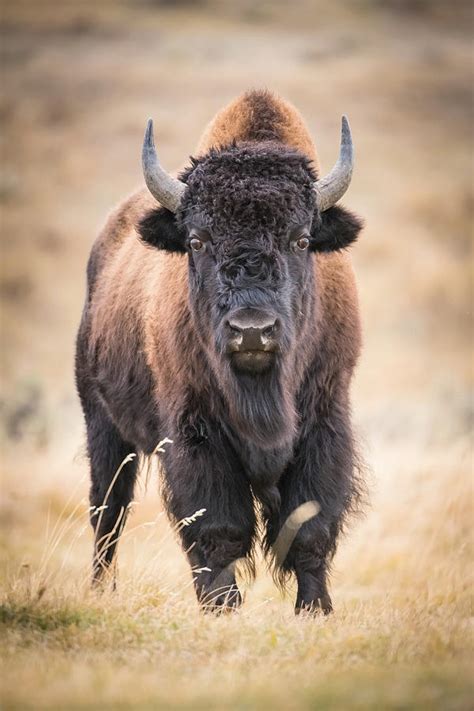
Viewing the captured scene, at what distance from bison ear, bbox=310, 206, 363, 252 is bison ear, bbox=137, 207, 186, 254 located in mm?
821

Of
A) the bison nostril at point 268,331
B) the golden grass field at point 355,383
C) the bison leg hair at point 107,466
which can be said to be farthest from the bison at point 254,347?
the bison leg hair at point 107,466

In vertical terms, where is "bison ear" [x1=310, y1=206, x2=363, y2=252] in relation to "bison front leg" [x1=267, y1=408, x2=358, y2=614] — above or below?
above

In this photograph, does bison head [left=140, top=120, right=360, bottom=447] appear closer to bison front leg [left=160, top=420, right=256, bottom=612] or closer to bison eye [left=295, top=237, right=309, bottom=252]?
bison eye [left=295, top=237, right=309, bottom=252]

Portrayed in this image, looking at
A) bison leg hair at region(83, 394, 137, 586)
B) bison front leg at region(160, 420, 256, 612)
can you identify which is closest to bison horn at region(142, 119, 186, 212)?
bison front leg at region(160, 420, 256, 612)

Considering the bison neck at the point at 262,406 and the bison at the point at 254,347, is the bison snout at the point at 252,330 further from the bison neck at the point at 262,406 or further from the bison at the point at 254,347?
the bison neck at the point at 262,406

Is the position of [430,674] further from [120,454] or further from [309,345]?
[120,454]

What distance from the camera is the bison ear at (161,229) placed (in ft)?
21.6

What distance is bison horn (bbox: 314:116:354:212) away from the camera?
6.49 meters

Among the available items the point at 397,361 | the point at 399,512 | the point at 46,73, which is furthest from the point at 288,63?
the point at 399,512

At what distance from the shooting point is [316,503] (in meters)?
6.29

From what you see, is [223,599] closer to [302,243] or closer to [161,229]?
[302,243]

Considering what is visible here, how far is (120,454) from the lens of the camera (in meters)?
8.77

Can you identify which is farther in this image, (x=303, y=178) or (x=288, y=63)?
(x=288, y=63)

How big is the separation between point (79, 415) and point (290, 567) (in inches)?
664
